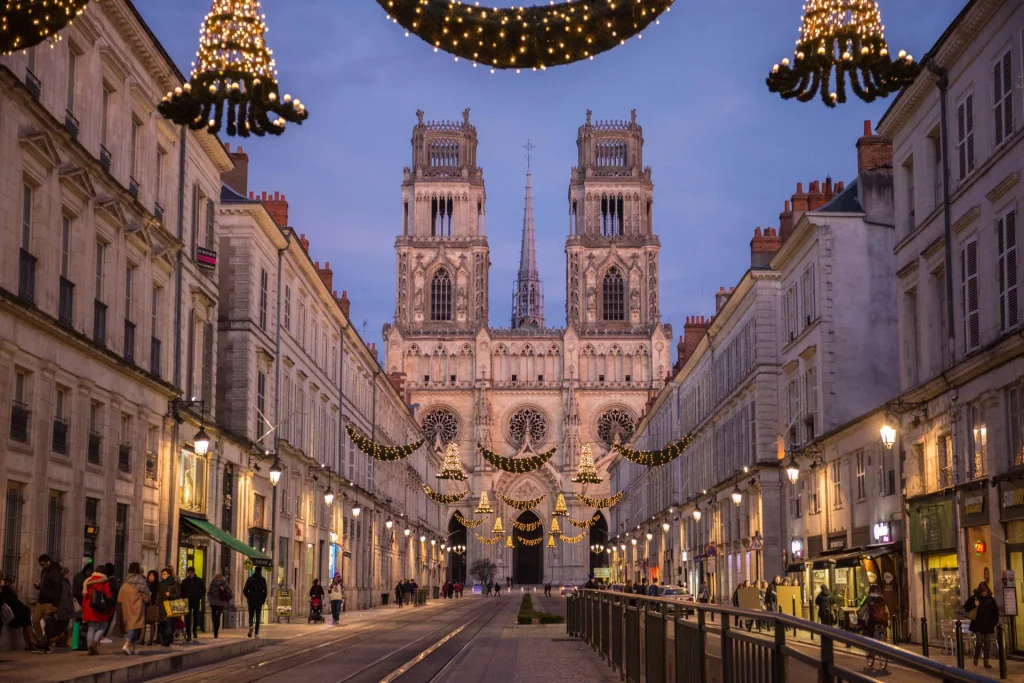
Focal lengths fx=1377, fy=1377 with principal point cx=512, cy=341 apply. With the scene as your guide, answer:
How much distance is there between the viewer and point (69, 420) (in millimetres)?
25641

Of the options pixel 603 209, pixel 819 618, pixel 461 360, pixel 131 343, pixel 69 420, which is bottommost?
pixel 819 618

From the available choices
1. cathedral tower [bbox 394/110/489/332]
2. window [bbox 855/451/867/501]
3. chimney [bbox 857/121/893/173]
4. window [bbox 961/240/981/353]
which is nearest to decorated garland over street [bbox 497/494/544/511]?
cathedral tower [bbox 394/110/489/332]

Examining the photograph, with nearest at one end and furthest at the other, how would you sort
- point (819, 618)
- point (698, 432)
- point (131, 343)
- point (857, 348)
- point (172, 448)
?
point (131, 343) → point (172, 448) → point (819, 618) → point (857, 348) → point (698, 432)

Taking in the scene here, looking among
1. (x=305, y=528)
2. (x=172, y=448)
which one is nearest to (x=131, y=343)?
(x=172, y=448)

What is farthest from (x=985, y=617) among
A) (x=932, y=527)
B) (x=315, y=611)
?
(x=315, y=611)

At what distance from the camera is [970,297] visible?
28672mm

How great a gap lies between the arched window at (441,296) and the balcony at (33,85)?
109 m

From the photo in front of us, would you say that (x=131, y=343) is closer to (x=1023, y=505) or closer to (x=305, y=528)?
(x=1023, y=505)

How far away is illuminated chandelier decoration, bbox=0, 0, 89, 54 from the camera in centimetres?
862

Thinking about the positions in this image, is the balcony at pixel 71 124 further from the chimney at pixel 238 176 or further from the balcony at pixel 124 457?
the chimney at pixel 238 176

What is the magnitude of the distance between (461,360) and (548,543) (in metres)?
19.3

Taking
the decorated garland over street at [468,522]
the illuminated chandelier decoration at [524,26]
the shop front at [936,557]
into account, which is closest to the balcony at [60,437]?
the shop front at [936,557]

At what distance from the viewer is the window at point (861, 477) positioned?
3778cm

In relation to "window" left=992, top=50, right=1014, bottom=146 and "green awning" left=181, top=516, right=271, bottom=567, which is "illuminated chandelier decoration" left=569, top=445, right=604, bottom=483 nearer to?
"green awning" left=181, top=516, right=271, bottom=567
